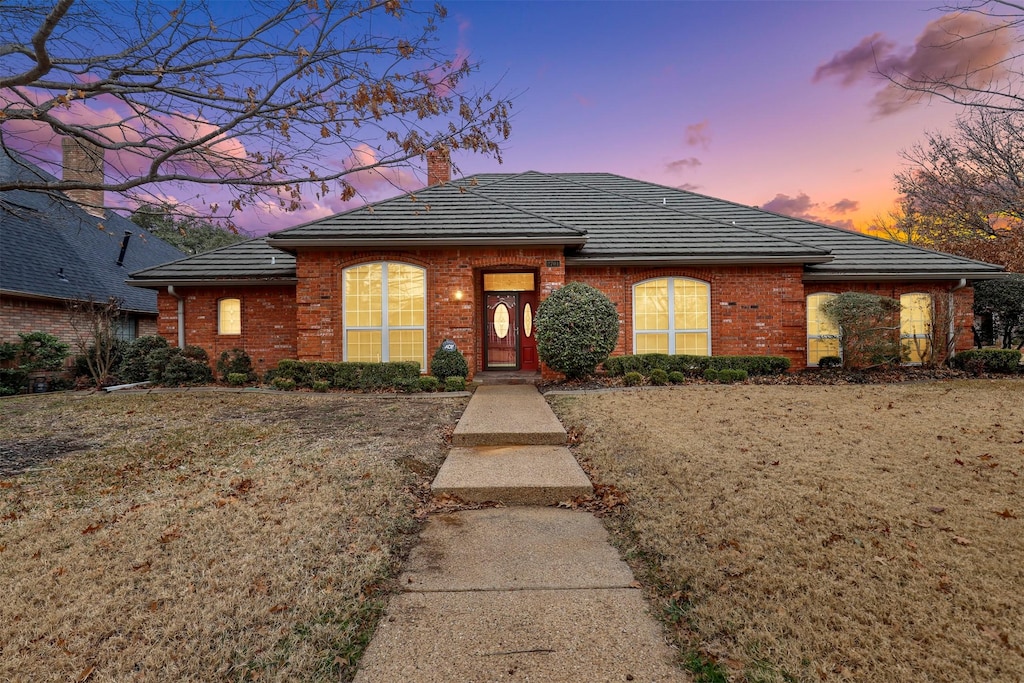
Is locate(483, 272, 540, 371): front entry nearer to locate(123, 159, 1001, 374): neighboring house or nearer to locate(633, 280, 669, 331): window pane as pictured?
locate(123, 159, 1001, 374): neighboring house

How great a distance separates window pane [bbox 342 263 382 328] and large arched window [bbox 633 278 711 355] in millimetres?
6913

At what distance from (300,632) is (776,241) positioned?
532 inches

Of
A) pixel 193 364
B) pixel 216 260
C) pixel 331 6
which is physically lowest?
pixel 193 364

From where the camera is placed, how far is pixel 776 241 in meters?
12.2

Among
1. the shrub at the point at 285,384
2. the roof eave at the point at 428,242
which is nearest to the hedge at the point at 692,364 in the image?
the roof eave at the point at 428,242

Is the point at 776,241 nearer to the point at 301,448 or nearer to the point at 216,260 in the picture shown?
the point at 301,448

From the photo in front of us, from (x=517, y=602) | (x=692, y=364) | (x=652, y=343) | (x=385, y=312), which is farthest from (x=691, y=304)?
(x=517, y=602)

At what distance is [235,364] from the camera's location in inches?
485

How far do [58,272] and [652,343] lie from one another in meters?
19.3

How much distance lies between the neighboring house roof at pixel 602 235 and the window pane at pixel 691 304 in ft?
2.42

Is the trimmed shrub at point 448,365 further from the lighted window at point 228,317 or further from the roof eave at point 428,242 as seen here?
the lighted window at point 228,317

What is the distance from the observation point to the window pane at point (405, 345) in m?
11.7

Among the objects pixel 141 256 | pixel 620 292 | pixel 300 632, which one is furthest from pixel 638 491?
pixel 141 256

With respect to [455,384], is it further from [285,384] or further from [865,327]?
[865,327]
